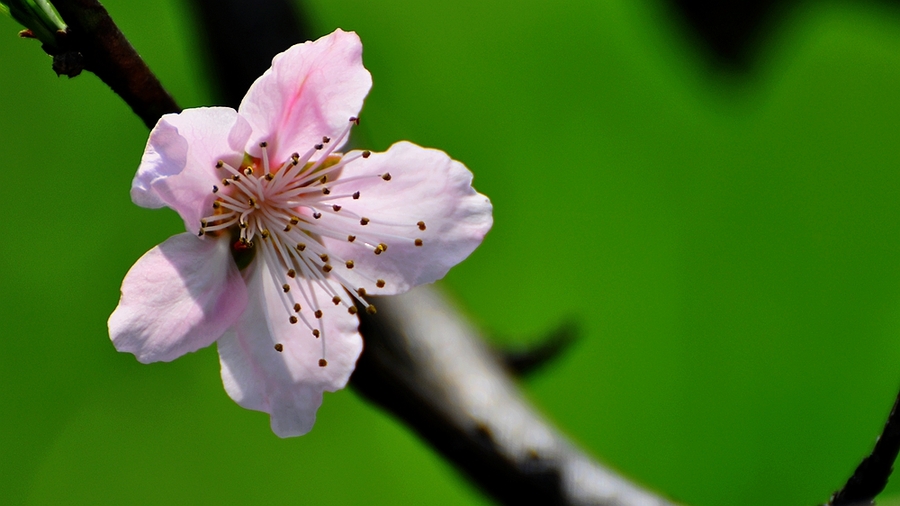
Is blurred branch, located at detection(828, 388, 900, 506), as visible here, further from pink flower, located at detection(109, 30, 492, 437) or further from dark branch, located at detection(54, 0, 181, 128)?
dark branch, located at detection(54, 0, 181, 128)

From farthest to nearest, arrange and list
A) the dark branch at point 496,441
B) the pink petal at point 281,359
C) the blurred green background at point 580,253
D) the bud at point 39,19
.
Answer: the blurred green background at point 580,253 < the dark branch at point 496,441 < the pink petal at point 281,359 < the bud at point 39,19

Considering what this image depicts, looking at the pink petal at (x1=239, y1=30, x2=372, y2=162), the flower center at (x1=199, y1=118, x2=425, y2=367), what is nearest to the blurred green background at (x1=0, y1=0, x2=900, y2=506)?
the flower center at (x1=199, y1=118, x2=425, y2=367)

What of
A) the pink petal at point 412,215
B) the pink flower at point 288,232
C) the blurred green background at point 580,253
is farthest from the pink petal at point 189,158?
the blurred green background at point 580,253

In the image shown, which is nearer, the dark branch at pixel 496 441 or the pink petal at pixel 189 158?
the pink petal at pixel 189 158

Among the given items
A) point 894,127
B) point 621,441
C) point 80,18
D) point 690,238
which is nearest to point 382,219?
point 80,18

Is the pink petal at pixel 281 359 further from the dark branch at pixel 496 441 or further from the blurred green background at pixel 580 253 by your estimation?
the blurred green background at pixel 580 253

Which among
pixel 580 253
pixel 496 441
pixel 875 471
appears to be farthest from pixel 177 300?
pixel 580 253
